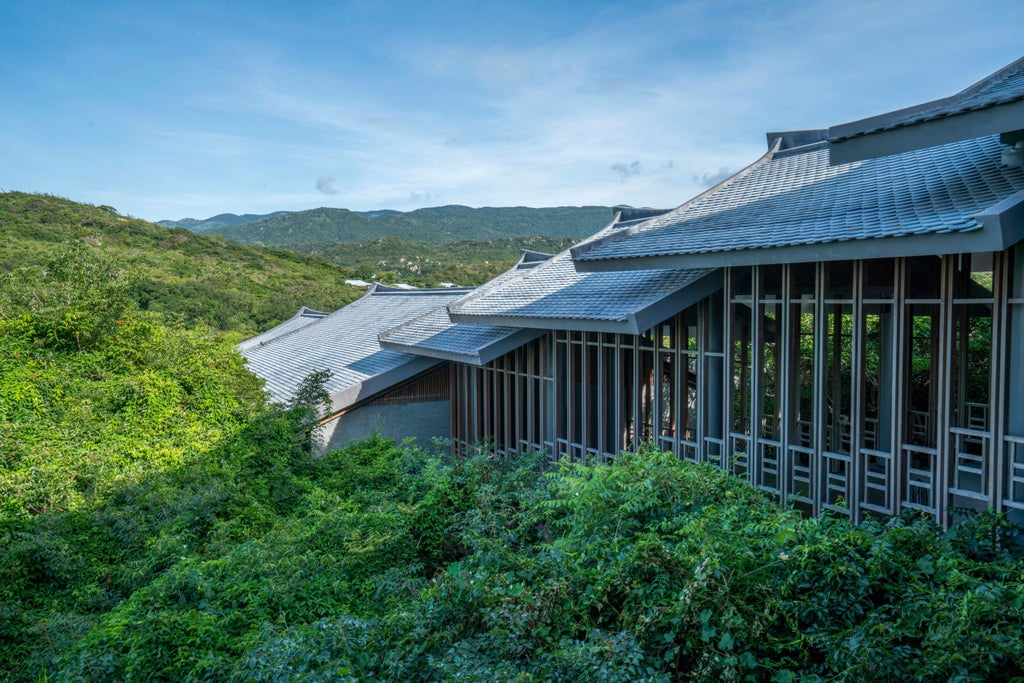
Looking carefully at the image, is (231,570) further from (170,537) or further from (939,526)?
(939,526)

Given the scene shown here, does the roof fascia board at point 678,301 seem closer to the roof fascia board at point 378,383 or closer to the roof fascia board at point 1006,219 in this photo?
the roof fascia board at point 1006,219

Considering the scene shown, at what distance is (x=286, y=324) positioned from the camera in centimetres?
2325

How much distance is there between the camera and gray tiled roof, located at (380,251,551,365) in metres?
10.3

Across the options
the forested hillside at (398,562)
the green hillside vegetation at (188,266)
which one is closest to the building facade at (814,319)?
the forested hillside at (398,562)

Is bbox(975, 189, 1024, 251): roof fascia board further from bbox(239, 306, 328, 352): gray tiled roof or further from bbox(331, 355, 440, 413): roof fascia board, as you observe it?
bbox(239, 306, 328, 352): gray tiled roof

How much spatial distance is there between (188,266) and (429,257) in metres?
18.2

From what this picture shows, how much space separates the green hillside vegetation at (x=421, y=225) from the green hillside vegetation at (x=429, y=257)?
205 inches

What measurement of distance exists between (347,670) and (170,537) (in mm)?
3760

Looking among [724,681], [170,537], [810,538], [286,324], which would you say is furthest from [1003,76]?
[286,324]

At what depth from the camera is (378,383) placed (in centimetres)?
1223

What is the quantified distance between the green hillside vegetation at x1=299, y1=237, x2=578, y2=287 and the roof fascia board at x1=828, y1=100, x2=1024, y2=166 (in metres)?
32.8

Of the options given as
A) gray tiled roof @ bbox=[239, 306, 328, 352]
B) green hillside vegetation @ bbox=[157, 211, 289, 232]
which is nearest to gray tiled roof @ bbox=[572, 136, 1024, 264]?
gray tiled roof @ bbox=[239, 306, 328, 352]

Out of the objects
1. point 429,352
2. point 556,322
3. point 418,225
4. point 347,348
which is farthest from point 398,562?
point 418,225

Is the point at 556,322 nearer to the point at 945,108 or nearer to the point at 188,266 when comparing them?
the point at 945,108
